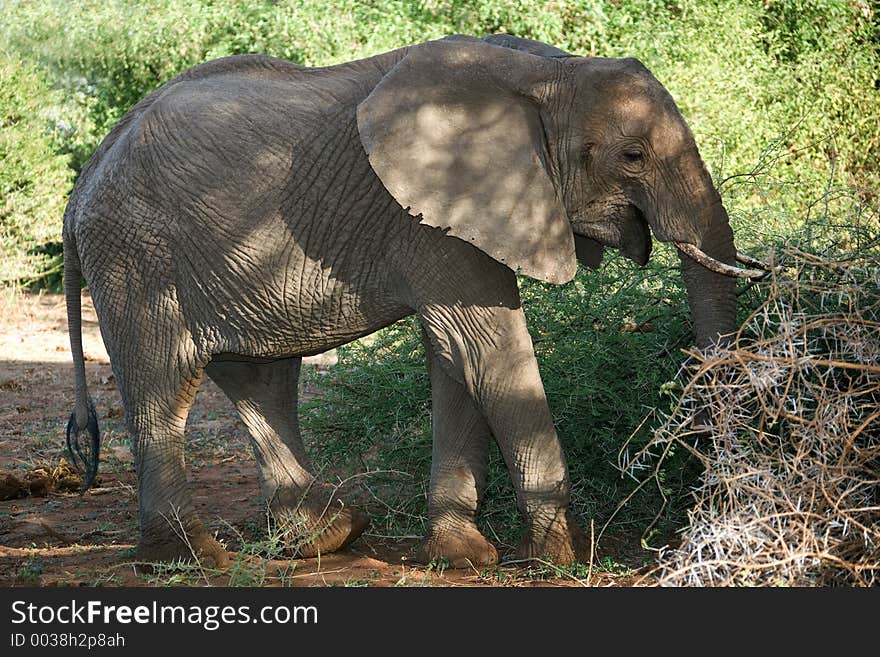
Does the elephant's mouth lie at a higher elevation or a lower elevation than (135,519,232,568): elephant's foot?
higher

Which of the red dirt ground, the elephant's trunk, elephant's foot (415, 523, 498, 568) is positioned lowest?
the red dirt ground

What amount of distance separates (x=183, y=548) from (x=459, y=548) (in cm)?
123

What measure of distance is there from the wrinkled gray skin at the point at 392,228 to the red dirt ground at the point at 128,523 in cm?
18

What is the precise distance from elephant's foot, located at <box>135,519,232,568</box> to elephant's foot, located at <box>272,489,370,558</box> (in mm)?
312

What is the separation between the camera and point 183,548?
17.1 feet

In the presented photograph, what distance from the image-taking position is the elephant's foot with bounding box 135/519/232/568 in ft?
17.0

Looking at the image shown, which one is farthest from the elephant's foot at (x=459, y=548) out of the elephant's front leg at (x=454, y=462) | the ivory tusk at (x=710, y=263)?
the ivory tusk at (x=710, y=263)

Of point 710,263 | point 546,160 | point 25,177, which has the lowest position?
point 25,177

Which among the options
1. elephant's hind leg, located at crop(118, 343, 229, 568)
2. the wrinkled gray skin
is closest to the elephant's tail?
the wrinkled gray skin

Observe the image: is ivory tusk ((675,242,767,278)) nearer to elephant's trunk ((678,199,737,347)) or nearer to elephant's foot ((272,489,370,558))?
elephant's trunk ((678,199,737,347))

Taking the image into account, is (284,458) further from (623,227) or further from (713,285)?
(713,285)

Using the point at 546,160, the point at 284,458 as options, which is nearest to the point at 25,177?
the point at 284,458

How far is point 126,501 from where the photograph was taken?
21.9 ft

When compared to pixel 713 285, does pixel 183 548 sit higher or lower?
lower
